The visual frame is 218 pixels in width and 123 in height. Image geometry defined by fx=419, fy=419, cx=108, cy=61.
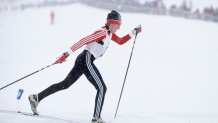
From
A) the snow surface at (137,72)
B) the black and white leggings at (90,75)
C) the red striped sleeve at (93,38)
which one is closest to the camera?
the red striped sleeve at (93,38)

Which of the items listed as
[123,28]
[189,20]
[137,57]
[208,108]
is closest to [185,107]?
[208,108]

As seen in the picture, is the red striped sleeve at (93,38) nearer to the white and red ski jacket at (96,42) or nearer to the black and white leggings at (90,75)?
the white and red ski jacket at (96,42)

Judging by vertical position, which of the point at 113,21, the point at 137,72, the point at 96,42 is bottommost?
the point at 96,42

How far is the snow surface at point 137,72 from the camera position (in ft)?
29.8

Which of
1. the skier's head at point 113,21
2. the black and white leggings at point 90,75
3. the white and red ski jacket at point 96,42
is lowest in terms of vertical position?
the black and white leggings at point 90,75

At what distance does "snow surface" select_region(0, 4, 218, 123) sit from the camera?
29.8 feet

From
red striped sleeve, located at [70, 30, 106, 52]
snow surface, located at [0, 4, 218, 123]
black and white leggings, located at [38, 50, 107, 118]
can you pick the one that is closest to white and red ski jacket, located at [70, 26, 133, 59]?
red striped sleeve, located at [70, 30, 106, 52]

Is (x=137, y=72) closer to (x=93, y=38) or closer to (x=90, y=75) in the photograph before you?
(x=90, y=75)

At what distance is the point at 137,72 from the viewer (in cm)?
1523

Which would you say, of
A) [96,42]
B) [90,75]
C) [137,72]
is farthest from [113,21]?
[137,72]

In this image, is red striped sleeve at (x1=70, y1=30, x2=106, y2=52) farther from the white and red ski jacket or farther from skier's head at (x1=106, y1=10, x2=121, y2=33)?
skier's head at (x1=106, y1=10, x2=121, y2=33)

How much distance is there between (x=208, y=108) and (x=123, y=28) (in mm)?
19796

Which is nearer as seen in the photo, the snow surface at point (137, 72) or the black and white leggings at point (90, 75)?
the black and white leggings at point (90, 75)

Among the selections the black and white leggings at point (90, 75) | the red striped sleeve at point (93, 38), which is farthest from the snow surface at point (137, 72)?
the red striped sleeve at point (93, 38)
